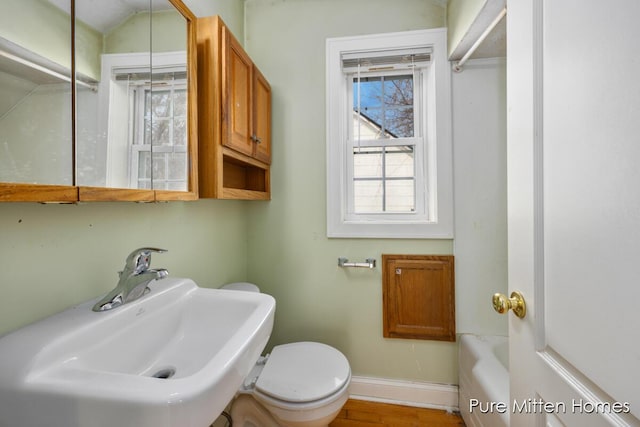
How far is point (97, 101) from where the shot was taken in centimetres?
64

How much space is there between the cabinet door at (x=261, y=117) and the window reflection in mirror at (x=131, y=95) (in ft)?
1.49

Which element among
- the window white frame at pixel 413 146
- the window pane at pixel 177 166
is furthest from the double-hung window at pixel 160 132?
the window white frame at pixel 413 146

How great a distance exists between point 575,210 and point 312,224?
4.14 feet

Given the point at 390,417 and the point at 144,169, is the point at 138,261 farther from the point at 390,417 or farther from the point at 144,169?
the point at 390,417

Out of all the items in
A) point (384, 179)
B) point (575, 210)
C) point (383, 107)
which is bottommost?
point (575, 210)

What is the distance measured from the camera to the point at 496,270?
149 centimetres

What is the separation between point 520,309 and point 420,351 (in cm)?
107

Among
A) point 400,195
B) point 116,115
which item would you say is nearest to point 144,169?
point 116,115

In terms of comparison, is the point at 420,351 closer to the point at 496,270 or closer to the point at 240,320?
the point at 496,270

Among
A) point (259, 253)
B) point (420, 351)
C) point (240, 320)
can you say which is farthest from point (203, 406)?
point (420, 351)

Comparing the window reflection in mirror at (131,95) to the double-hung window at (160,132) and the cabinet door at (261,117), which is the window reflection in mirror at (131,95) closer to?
the double-hung window at (160,132)

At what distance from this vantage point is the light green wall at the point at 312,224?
5.15 feet

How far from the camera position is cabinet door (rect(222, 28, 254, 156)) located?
1.04 m

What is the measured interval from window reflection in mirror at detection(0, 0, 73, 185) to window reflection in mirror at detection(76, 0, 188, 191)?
0.11 ft
